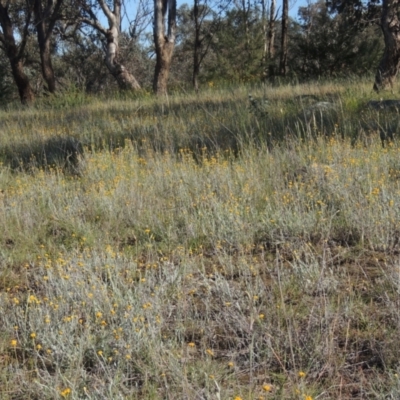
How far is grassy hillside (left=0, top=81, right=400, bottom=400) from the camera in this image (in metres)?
2.22

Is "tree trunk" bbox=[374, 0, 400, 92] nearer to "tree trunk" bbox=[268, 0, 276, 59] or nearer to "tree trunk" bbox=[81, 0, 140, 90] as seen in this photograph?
"tree trunk" bbox=[81, 0, 140, 90]

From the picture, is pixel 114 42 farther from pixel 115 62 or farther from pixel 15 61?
pixel 15 61

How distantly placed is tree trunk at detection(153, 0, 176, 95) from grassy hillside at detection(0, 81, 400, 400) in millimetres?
8254

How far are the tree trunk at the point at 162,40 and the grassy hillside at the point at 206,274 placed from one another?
8254 millimetres

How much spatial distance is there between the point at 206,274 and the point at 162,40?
11951mm

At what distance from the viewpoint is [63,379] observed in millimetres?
2133

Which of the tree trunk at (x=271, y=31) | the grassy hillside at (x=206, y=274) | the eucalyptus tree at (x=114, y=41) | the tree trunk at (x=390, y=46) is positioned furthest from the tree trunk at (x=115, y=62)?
the grassy hillside at (x=206, y=274)

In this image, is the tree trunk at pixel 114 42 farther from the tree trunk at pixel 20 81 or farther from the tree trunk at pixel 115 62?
the tree trunk at pixel 20 81

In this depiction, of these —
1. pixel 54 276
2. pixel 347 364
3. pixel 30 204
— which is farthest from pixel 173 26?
pixel 347 364

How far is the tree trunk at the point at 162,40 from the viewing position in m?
14.0

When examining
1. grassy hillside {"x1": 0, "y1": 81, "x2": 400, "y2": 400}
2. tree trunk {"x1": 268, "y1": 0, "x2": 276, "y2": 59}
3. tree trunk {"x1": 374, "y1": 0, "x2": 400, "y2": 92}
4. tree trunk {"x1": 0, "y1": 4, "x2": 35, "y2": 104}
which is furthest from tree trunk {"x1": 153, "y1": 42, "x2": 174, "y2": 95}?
grassy hillside {"x1": 0, "y1": 81, "x2": 400, "y2": 400}

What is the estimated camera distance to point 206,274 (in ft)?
10.6

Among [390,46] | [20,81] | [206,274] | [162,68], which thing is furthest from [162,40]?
[206,274]

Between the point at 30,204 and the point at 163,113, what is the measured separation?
5.00 m
